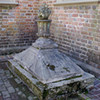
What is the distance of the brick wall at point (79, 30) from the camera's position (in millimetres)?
4488

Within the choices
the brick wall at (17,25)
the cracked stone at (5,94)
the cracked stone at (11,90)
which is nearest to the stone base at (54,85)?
the cracked stone at (11,90)

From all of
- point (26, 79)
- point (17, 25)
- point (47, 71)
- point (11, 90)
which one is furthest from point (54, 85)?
point (17, 25)

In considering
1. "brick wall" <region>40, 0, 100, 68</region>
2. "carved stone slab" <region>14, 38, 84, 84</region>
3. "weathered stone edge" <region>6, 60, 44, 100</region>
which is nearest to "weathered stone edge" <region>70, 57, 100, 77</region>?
"brick wall" <region>40, 0, 100, 68</region>

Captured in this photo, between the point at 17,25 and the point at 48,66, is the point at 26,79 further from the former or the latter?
the point at 17,25

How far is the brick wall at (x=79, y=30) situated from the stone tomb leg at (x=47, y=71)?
3.61 ft

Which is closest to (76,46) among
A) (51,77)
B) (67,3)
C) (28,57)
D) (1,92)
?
(67,3)

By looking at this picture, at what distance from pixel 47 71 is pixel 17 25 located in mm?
3630

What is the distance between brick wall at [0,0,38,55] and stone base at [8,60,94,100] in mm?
2773

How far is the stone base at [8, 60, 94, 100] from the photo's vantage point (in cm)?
322

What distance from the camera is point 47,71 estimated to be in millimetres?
3486

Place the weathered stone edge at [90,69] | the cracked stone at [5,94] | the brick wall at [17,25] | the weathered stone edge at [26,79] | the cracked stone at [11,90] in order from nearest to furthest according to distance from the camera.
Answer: the weathered stone edge at [26,79] < the cracked stone at [5,94] < the cracked stone at [11,90] < the weathered stone edge at [90,69] < the brick wall at [17,25]

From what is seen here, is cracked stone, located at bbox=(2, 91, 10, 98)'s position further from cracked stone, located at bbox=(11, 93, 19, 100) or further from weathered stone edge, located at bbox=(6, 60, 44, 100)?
weathered stone edge, located at bbox=(6, 60, 44, 100)

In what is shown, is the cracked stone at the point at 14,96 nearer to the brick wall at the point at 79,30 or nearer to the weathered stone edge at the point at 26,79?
the weathered stone edge at the point at 26,79

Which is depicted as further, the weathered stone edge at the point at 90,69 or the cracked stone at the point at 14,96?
the weathered stone edge at the point at 90,69
